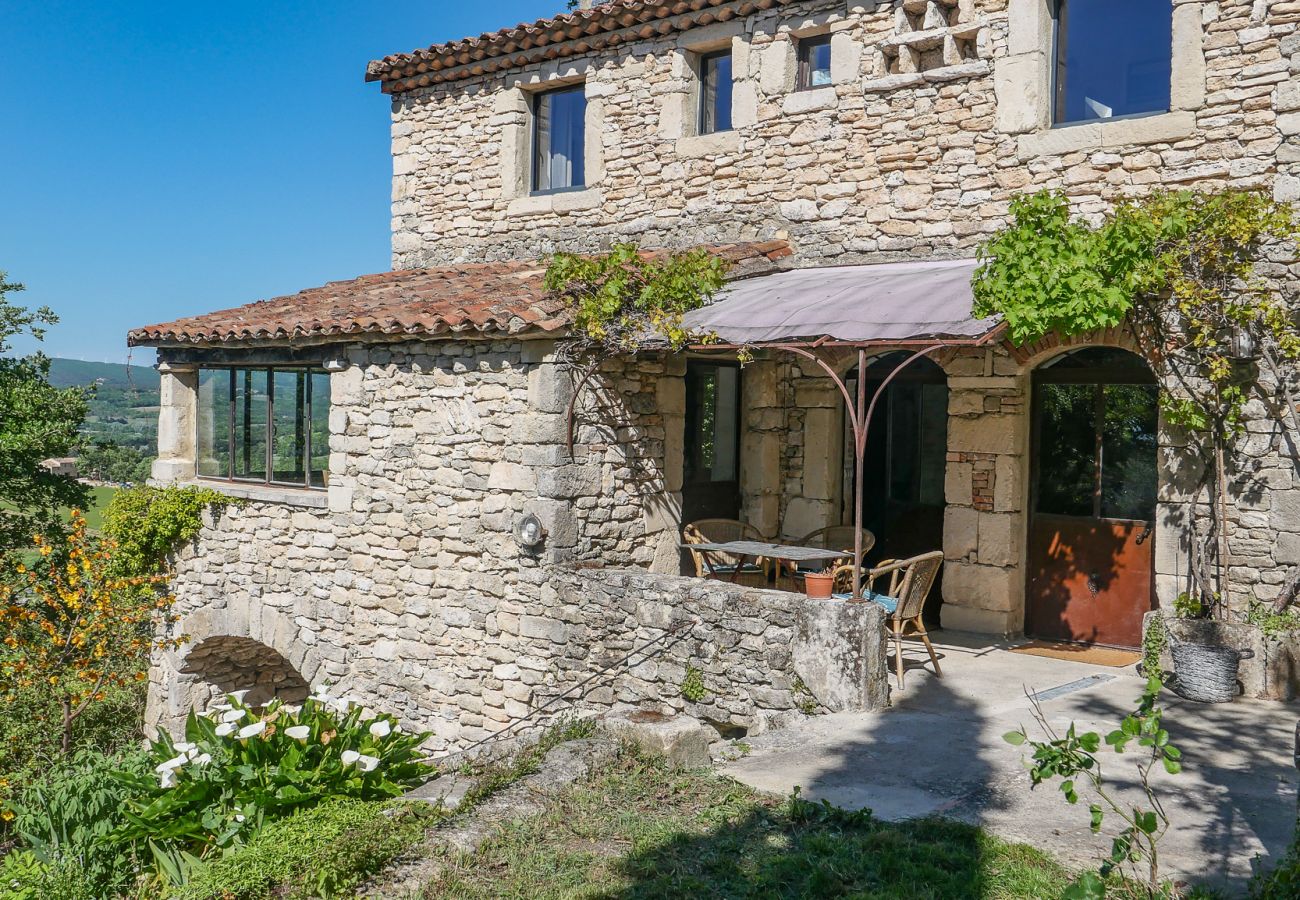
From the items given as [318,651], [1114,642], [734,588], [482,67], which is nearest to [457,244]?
[482,67]

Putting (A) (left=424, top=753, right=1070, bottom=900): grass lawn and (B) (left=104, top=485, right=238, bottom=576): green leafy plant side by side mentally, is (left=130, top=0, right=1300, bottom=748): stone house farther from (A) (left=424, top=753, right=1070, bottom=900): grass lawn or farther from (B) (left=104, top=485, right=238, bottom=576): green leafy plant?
(A) (left=424, top=753, right=1070, bottom=900): grass lawn

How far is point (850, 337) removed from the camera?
21.8ft

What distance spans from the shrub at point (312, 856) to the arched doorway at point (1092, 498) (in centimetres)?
566

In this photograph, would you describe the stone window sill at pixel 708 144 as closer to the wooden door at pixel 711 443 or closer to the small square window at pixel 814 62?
the small square window at pixel 814 62

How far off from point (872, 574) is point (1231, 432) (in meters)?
2.41

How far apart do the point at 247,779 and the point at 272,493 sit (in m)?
5.19

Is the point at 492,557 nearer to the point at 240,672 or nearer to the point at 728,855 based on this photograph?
the point at 728,855

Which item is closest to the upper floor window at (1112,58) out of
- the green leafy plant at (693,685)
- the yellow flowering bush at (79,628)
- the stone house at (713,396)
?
the stone house at (713,396)

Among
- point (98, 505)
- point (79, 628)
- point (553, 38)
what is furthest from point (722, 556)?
point (98, 505)

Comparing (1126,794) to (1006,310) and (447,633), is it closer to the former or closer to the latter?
(1006,310)

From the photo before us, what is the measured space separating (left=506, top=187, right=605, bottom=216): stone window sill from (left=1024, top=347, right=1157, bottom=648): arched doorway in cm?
438

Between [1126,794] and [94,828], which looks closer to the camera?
[1126,794]

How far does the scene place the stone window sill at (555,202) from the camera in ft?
33.9

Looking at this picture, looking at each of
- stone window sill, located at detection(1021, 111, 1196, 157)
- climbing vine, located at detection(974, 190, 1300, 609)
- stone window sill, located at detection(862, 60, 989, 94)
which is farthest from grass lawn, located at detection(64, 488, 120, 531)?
stone window sill, located at detection(1021, 111, 1196, 157)
